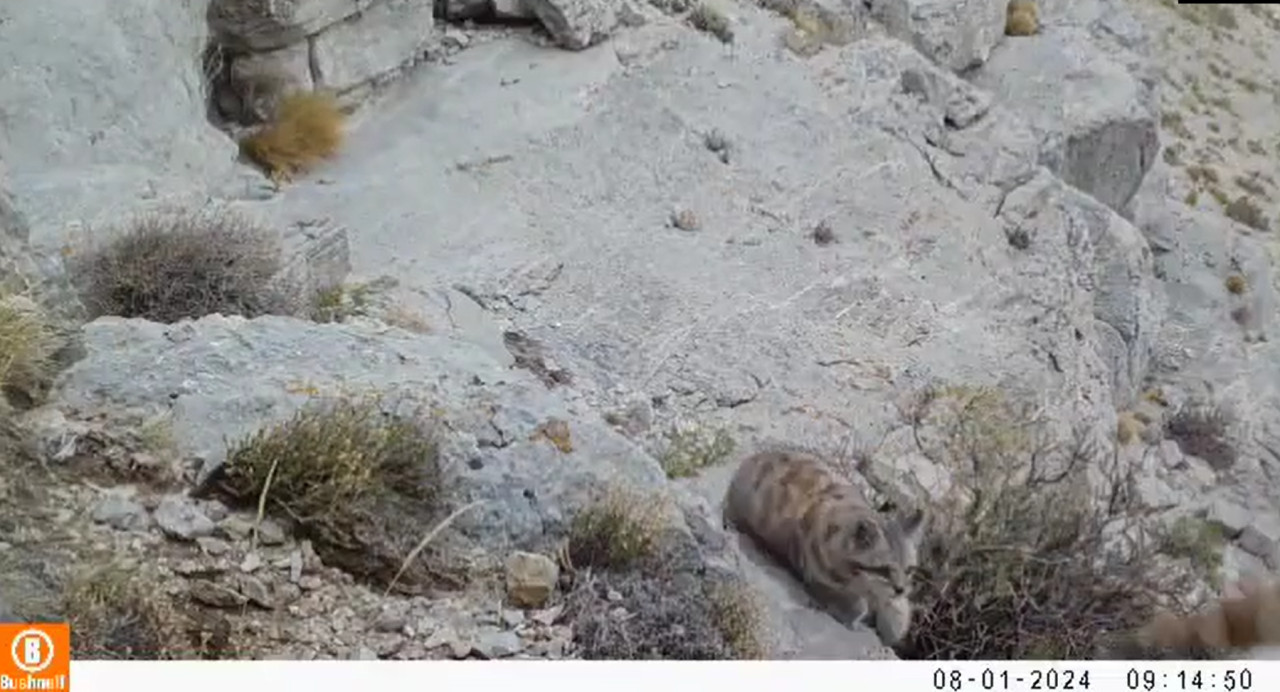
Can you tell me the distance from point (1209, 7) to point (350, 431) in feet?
76.8

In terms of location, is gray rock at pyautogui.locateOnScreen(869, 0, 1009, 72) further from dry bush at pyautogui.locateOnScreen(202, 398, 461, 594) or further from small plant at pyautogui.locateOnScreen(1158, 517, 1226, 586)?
dry bush at pyautogui.locateOnScreen(202, 398, 461, 594)

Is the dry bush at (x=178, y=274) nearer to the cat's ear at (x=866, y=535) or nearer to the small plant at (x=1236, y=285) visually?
the cat's ear at (x=866, y=535)

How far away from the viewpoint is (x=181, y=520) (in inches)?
258

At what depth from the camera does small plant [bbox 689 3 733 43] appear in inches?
632

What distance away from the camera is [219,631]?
6.12m

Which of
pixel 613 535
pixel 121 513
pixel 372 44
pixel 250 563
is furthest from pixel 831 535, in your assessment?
pixel 372 44

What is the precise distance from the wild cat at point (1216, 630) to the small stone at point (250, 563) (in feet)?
14.2

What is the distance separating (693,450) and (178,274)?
345 centimetres

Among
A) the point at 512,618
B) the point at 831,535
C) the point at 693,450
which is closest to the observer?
the point at 512,618

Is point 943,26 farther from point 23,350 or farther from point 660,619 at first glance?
point 23,350

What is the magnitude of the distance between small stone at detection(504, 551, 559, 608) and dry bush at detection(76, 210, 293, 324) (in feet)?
10.5

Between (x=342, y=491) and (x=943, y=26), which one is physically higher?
(x=342, y=491)

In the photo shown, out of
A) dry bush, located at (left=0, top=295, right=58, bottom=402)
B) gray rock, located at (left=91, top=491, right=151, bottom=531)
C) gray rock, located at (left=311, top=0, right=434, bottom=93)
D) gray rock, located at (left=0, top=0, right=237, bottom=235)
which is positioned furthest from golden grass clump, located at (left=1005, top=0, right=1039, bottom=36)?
gray rock, located at (left=91, top=491, right=151, bottom=531)
